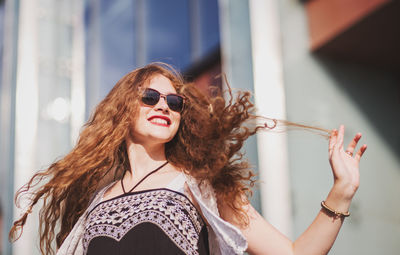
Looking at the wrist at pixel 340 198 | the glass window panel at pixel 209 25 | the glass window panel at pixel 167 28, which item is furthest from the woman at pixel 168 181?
the glass window panel at pixel 167 28

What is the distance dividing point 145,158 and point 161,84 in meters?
0.34

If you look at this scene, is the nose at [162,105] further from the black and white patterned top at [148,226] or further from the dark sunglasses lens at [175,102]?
the black and white patterned top at [148,226]

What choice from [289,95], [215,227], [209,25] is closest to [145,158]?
[215,227]

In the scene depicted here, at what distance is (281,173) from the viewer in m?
2.58

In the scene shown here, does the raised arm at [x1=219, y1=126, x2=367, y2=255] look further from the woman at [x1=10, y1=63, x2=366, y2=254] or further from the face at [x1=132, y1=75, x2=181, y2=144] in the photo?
the face at [x1=132, y1=75, x2=181, y2=144]

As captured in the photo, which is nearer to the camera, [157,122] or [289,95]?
[157,122]

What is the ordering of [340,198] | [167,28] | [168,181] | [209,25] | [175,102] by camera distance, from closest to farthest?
[340,198] < [168,181] < [175,102] < [209,25] < [167,28]

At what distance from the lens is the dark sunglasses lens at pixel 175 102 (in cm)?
163

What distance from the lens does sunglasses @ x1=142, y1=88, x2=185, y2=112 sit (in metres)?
1.62

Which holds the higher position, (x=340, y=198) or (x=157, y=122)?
(x=157, y=122)

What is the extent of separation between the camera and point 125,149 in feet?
6.15

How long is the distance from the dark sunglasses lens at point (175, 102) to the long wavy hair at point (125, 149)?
0.09m

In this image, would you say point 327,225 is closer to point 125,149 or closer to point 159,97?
point 159,97

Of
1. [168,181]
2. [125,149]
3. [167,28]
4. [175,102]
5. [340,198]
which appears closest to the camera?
[340,198]
